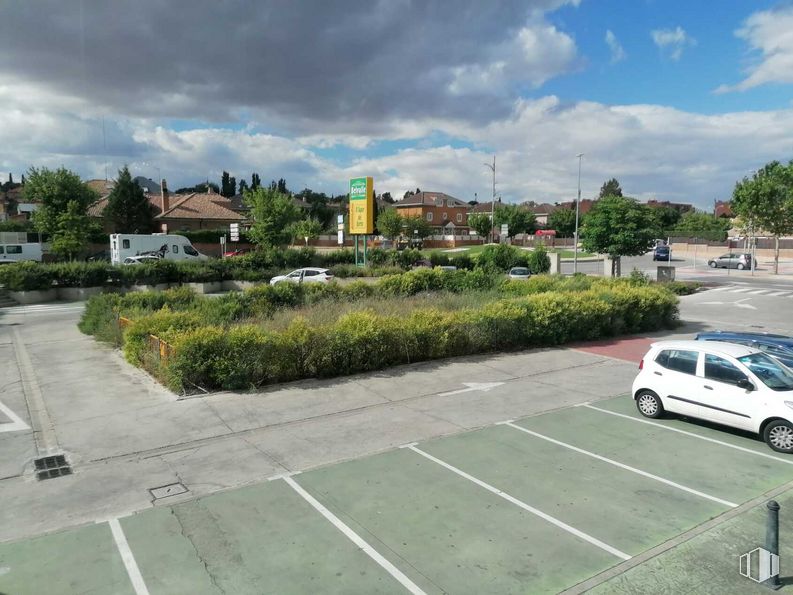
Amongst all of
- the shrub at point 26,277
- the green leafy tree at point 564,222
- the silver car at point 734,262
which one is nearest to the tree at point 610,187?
the green leafy tree at point 564,222

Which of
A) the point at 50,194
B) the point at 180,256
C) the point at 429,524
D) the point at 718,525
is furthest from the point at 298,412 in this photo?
the point at 50,194

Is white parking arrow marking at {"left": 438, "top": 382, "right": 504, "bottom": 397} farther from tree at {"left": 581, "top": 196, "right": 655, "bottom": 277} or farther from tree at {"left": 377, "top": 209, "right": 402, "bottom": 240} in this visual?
tree at {"left": 377, "top": 209, "right": 402, "bottom": 240}

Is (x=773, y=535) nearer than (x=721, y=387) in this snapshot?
Yes

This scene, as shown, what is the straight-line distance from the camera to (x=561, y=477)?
26.4 feet

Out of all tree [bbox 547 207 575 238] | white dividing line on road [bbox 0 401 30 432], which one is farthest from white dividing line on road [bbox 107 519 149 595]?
tree [bbox 547 207 575 238]

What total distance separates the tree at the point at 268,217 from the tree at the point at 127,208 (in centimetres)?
1257

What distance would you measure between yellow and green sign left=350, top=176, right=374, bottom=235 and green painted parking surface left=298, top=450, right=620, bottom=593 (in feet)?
89.1

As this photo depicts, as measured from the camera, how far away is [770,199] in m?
47.2

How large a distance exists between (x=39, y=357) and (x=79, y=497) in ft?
34.7

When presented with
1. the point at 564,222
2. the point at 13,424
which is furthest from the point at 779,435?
the point at 564,222

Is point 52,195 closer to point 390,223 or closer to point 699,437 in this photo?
point 390,223

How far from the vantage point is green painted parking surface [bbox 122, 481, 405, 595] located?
550cm

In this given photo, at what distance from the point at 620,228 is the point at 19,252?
42.4 m

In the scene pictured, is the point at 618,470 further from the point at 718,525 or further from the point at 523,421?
the point at 523,421
